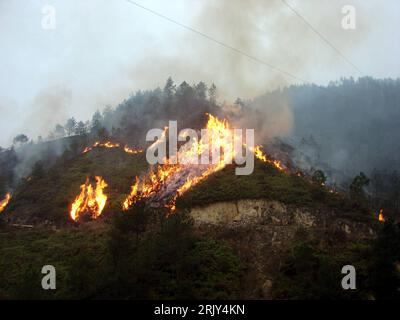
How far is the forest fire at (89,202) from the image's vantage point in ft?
168

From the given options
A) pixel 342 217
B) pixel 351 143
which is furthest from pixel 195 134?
pixel 351 143

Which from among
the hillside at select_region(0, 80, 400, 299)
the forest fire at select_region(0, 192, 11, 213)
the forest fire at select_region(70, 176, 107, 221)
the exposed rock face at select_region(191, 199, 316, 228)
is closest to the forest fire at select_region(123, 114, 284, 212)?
the hillside at select_region(0, 80, 400, 299)

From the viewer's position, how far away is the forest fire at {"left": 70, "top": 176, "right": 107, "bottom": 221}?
5133 centimetres

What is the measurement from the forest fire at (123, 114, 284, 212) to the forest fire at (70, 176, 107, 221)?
3.50 m

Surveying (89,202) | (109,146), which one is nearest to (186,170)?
(89,202)

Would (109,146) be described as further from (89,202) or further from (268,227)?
(268,227)

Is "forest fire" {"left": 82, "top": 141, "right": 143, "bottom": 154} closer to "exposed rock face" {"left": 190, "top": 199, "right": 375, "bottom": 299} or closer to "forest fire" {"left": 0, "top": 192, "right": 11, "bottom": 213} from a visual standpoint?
"forest fire" {"left": 0, "top": 192, "right": 11, "bottom": 213}

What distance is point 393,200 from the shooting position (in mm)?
68062

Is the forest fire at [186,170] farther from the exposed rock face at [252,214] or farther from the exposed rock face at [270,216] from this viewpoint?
the exposed rock face at [270,216]

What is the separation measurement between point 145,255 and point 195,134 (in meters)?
39.4

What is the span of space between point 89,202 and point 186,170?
12.6 metres

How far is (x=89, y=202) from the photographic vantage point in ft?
176

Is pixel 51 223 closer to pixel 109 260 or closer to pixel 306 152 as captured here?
pixel 109 260

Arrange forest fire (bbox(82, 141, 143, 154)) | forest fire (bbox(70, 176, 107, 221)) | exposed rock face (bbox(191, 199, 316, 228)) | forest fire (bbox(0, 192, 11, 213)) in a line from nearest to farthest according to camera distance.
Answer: exposed rock face (bbox(191, 199, 316, 228)) < forest fire (bbox(70, 176, 107, 221)) < forest fire (bbox(0, 192, 11, 213)) < forest fire (bbox(82, 141, 143, 154))
